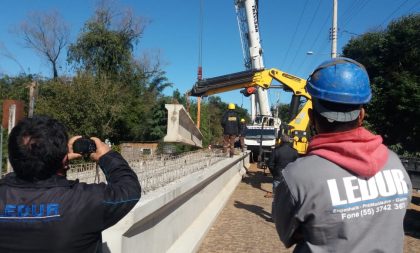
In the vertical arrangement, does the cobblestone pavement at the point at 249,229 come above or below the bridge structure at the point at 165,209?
below

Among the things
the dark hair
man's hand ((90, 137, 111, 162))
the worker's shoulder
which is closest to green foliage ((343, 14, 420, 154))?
the worker's shoulder

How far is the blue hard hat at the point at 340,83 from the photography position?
7.13ft

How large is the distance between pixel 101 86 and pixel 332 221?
35.5 metres

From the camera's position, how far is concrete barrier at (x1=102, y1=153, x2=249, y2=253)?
3.68 metres

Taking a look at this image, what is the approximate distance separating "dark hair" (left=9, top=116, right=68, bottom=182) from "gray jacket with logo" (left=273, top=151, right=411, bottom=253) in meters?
1.13

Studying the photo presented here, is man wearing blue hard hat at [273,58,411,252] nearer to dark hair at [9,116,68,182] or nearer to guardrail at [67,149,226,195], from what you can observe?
dark hair at [9,116,68,182]

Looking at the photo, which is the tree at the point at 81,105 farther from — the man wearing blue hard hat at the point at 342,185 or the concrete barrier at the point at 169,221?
the man wearing blue hard hat at the point at 342,185

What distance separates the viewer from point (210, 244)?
7.45 m

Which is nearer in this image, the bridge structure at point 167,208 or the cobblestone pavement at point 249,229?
the bridge structure at point 167,208

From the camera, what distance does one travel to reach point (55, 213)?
202 centimetres

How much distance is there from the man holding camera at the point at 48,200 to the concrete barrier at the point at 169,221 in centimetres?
134

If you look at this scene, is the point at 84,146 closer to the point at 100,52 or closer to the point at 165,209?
the point at 165,209

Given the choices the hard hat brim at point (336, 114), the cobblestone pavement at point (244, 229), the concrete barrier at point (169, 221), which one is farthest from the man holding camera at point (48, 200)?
the cobblestone pavement at point (244, 229)

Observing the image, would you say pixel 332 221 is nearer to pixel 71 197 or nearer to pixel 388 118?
pixel 71 197
